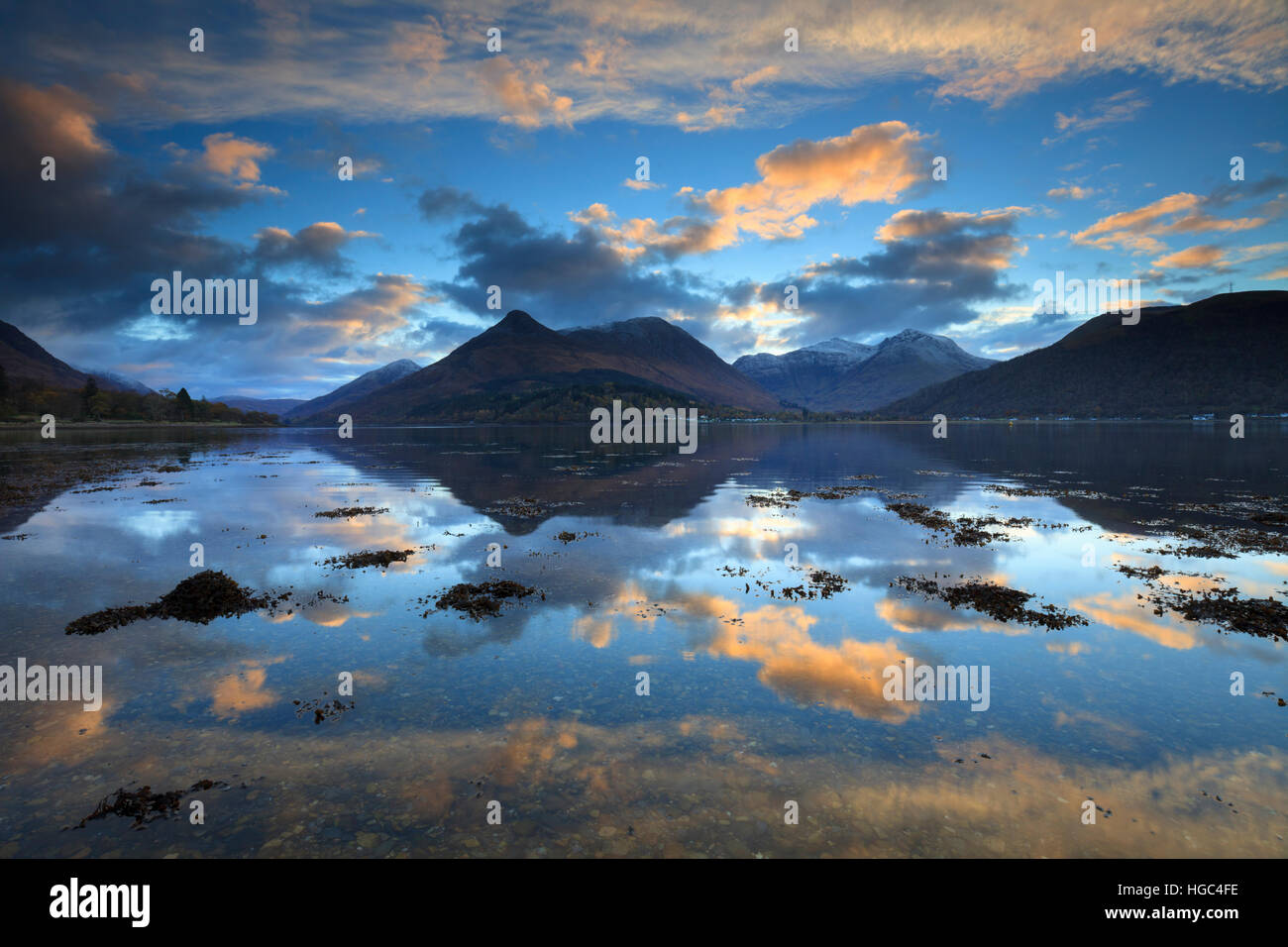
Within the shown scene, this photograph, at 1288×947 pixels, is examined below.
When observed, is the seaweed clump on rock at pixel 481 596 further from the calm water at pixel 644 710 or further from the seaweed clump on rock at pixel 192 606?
the seaweed clump on rock at pixel 192 606

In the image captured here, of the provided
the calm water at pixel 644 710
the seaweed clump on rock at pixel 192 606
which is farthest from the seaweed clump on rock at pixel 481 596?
the seaweed clump on rock at pixel 192 606

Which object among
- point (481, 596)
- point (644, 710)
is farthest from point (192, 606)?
point (644, 710)

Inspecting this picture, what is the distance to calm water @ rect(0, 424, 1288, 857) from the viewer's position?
8.77 metres

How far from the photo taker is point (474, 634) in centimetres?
1717

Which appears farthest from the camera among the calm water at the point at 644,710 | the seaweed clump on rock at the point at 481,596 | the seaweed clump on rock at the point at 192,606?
the seaweed clump on rock at the point at 481,596

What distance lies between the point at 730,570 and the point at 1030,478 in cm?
5010

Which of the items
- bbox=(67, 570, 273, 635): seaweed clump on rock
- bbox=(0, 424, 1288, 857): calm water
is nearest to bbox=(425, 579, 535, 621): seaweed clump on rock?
bbox=(0, 424, 1288, 857): calm water

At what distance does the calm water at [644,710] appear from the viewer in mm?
8766

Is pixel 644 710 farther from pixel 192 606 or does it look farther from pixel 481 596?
pixel 192 606

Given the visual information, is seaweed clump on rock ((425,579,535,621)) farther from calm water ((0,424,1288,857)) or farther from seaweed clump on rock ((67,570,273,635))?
seaweed clump on rock ((67,570,273,635))

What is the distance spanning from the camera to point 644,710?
41.3 ft

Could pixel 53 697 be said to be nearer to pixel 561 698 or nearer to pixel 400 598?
pixel 400 598

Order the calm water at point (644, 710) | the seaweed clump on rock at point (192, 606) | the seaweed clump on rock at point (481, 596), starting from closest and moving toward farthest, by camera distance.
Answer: the calm water at point (644, 710) < the seaweed clump on rock at point (192, 606) < the seaweed clump on rock at point (481, 596)
